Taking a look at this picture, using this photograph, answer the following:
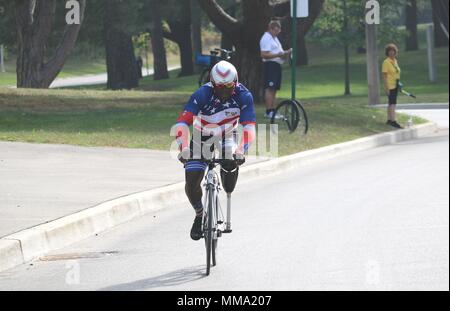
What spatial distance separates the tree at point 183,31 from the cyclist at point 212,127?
52222 mm

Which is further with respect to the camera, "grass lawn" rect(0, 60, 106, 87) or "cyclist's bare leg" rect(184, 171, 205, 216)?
"grass lawn" rect(0, 60, 106, 87)

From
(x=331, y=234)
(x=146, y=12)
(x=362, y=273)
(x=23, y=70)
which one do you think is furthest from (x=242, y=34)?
(x=146, y=12)

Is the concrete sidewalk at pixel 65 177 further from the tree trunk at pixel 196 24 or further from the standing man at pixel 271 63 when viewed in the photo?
the tree trunk at pixel 196 24

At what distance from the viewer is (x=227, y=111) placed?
1040cm

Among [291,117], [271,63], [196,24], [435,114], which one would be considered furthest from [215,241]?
[196,24]

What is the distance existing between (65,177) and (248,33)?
1355cm

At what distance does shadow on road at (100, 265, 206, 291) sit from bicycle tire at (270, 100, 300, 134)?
1262cm

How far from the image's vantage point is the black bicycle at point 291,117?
22664mm

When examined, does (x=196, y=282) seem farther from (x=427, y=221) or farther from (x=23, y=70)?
(x=23, y=70)

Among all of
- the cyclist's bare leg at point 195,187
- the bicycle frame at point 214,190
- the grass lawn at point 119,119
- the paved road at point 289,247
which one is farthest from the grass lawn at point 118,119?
the bicycle frame at point 214,190

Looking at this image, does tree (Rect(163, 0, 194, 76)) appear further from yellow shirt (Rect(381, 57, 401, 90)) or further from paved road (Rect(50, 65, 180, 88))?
yellow shirt (Rect(381, 57, 401, 90))

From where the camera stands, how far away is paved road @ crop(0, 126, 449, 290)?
9406 millimetres

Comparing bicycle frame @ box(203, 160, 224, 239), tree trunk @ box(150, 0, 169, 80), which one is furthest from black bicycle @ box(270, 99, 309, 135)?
tree trunk @ box(150, 0, 169, 80)

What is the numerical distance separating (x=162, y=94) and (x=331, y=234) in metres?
21.0
